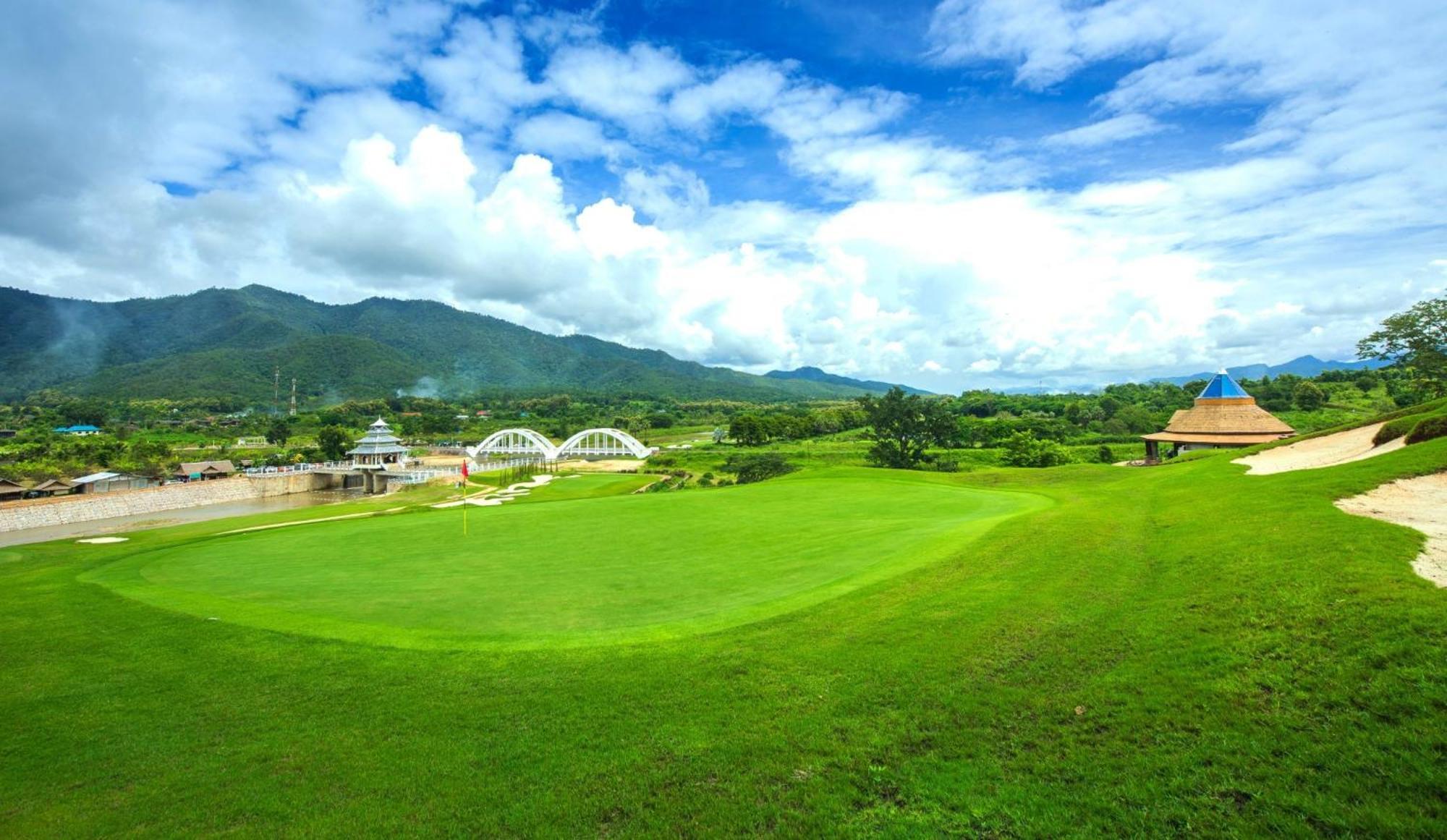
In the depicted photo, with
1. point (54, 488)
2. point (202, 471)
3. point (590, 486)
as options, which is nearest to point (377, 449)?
point (202, 471)

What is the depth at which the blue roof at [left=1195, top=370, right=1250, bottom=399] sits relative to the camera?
44.2m

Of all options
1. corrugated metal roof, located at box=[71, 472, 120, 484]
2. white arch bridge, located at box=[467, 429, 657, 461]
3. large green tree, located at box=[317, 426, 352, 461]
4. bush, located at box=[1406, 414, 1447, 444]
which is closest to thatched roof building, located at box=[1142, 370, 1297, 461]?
bush, located at box=[1406, 414, 1447, 444]

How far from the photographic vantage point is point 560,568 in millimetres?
15984

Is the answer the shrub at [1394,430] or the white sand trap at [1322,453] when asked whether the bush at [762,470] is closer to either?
the white sand trap at [1322,453]

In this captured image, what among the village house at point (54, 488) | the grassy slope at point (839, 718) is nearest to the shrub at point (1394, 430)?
the grassy slope at point (839, 718)

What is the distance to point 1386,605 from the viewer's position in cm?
677

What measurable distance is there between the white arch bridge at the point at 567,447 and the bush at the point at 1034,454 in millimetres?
54265

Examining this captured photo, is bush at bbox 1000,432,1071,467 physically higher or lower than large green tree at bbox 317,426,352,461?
lower

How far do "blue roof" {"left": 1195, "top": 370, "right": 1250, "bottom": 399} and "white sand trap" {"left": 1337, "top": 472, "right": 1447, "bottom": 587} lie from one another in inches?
1491

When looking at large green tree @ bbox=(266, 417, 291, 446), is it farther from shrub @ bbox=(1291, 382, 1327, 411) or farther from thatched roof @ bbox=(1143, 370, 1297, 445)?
shrub @ bbox=(1291, 382, 1327, 411)

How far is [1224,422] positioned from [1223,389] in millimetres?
3340

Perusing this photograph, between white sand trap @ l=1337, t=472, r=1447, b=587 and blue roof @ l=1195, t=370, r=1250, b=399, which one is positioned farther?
blue roof @ l=1195, t=370, r=1250, b=399

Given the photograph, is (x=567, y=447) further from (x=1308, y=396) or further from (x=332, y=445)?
(x=1308, y=396)

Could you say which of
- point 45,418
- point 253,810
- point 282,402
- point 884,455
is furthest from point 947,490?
point 282,402
